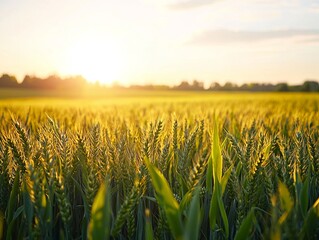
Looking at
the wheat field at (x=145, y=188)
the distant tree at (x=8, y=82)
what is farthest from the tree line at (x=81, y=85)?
the wheat field at (x=145, y=188)

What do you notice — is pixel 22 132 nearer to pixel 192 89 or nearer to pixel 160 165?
pixel 160 165

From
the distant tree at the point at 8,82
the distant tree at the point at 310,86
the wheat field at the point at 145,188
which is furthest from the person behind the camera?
the distant tree at the point at 310,86

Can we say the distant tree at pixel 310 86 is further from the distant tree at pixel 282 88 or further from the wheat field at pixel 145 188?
the wheat field at pixel 145 188

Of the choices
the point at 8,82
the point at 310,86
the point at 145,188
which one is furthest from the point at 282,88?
the point at 145,188

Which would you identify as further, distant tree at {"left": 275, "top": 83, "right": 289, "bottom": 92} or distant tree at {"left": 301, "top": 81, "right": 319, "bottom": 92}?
distant tree at {"left": 275, "top": 83, "right": 289, "bottom": 92}

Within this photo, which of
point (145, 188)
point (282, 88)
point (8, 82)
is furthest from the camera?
point (282, 88)

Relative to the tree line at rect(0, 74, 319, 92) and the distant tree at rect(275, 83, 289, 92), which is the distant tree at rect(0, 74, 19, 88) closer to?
the tree line at rect(0, 74, 319, 92)

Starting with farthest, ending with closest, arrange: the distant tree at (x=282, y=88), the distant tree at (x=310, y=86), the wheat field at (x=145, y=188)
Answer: the distant tree at (x=282, y=88), the distant tree at (x=310, y=86), the wheat field at (x=145, y=188)

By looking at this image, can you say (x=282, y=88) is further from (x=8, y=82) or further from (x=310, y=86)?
(x=8, y=82)

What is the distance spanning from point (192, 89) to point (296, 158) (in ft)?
152

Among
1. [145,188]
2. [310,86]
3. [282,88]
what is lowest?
[145,188]

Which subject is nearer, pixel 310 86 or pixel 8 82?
pixel 8 82

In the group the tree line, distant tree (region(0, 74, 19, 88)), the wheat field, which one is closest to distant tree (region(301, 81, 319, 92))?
the tree line

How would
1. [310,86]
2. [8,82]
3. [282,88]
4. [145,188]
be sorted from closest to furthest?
[145,188] < [8,82] < [310,86] < [282,88]
